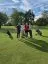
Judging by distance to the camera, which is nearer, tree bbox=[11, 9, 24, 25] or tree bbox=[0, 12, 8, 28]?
tree bbox=[0, 12, 8, 28]

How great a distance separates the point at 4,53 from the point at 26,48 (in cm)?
274

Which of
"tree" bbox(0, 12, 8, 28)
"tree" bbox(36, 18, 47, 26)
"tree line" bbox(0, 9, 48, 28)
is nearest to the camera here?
"tree" bbox(0, 12, 8, 28)

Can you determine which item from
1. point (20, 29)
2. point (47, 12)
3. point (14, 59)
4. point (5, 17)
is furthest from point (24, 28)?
point (47, 12)

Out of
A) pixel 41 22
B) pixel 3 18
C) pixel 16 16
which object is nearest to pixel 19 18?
pixel 16 16

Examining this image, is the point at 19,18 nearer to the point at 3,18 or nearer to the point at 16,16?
the point at 16,16

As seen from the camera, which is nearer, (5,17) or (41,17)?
(5,17)

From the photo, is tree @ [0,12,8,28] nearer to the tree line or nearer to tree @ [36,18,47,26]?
the tree line

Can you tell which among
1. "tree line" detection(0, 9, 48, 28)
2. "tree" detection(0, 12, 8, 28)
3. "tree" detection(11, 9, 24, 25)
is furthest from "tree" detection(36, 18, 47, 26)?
"tree" detection(0, 12, 8, 28)

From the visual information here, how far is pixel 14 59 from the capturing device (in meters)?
15.9

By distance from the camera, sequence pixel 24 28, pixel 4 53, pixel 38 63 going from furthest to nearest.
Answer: pixel 24 28
pixel 4 53
pixel 38 63

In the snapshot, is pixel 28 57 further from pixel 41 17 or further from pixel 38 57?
pixel 41 17

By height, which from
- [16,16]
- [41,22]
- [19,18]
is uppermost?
[16,16]

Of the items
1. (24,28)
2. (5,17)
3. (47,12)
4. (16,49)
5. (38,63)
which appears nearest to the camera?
(38,63)

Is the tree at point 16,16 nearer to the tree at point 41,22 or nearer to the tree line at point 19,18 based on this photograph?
the tree line at point 19,18
